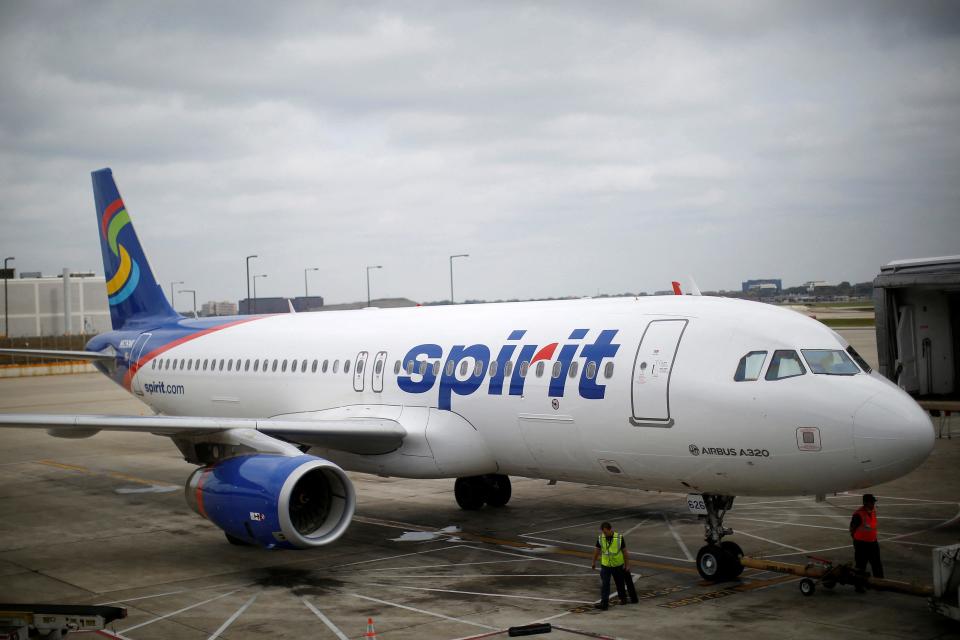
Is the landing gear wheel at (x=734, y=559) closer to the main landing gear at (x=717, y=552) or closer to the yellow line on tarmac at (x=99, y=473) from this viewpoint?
the main landing gear at (x=717, y=552)

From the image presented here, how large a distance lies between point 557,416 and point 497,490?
5549 millimetres

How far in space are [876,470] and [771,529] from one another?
5483 millimetres

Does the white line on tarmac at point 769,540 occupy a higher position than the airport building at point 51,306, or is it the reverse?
the airport building at point 51,306

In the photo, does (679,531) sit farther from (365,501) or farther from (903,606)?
(365,501)

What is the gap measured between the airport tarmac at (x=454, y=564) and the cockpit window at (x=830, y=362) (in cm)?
322

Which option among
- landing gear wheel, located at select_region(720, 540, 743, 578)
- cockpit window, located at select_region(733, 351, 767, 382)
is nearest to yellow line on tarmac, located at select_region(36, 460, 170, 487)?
landing gear wheel, located at select_region(720, 540, 743, 578)

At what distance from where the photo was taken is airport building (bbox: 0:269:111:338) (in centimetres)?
11900

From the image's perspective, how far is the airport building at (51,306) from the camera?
119 metres

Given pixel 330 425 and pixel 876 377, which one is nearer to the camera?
pixel 876 377

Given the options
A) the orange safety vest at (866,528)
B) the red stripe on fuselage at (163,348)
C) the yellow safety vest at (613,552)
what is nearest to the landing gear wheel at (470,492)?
the yellow safety vest at (613,552)

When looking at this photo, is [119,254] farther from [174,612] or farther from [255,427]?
[174,612]

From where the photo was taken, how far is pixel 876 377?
13453mm

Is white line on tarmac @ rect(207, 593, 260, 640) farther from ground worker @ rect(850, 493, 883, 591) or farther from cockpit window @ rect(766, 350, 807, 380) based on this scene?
ground worker @ rect(850, 493, 883, 591)

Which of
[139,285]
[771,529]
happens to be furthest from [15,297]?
[771,529]
